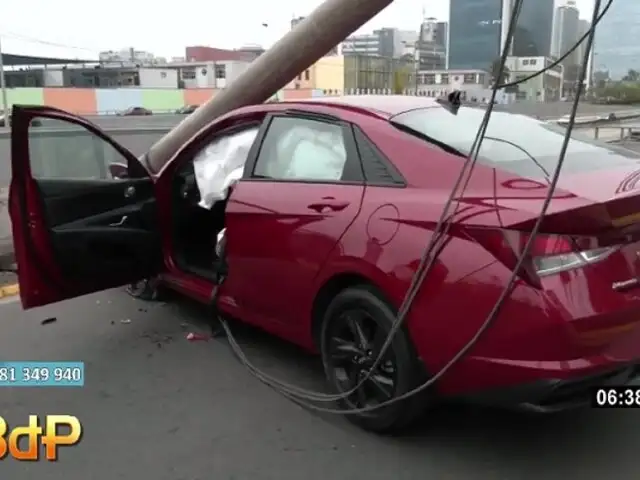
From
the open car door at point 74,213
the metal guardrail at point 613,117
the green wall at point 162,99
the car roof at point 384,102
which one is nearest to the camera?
the car roof at point 384,102

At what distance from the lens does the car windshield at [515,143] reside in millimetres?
3210

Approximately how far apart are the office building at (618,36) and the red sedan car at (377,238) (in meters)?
0.54

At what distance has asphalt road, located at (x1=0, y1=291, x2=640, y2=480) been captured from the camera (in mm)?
3131

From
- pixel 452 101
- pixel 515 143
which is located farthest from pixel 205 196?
pixel 515 143

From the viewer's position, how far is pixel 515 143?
3.51 m

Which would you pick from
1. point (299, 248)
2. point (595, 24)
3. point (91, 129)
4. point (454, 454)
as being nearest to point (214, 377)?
point (299, 248)

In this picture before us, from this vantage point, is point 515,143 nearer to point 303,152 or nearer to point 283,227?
point 303,152

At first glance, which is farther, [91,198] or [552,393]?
[91,198]

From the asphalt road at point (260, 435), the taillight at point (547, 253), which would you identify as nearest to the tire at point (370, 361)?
the asphalt road at point (260, 435)

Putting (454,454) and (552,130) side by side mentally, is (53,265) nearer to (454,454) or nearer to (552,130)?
(454,454)

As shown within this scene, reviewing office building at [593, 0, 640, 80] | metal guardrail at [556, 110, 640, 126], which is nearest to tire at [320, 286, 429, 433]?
office building at [593, 0, 640, 80]

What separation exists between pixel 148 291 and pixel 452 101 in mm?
3039

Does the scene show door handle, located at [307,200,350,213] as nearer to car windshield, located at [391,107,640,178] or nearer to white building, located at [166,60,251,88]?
car windshield, located at [391,107,640,178]
